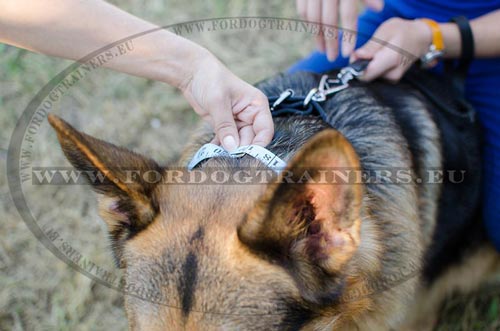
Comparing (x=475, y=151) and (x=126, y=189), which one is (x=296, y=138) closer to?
(x=126, y=189)

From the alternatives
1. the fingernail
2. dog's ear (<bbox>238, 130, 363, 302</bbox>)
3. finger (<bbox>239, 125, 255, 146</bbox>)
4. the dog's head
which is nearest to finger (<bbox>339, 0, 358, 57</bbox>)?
finger (<bbox>239, 125, 255, 146</bbox>)

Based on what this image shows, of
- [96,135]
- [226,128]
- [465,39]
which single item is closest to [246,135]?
[226,128]

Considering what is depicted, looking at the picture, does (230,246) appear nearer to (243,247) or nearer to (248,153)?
(243,247)

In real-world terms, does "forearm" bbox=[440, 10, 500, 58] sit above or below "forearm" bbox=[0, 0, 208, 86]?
below

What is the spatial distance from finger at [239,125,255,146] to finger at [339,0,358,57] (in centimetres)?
96

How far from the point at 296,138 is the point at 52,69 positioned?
3.31 metres

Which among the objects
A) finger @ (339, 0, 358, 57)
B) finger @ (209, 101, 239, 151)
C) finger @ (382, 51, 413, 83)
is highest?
finger @ (339, 0, 358, 57)

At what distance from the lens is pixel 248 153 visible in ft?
6.74

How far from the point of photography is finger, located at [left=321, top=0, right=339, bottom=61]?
2869 mm

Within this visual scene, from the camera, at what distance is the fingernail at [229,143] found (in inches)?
86.0

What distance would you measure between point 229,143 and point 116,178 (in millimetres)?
547

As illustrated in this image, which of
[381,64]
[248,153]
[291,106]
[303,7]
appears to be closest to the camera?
[248,153]

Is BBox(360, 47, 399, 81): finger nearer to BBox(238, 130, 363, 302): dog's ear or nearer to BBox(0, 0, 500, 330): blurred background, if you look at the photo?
BBox(238, 130, 363, 302): dog's ear

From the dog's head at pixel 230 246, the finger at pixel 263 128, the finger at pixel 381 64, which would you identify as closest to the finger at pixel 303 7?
the finger at pixel 381 64
